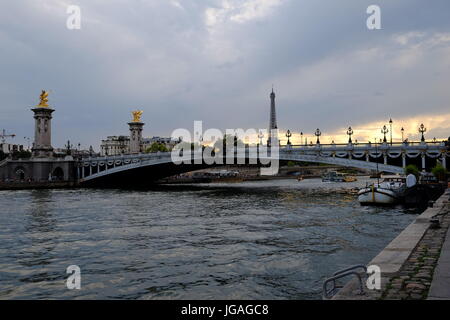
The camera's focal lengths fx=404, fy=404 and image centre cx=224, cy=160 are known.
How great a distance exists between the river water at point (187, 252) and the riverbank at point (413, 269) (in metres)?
1.59

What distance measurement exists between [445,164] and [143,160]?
124 ft

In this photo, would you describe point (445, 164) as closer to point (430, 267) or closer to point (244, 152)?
point (244, 152)

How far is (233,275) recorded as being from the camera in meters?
10.5

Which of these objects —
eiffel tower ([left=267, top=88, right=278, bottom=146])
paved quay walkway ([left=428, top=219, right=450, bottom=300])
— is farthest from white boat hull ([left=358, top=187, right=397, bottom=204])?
eiffel tower ([left=267, top=88, right=278, bottom=146])

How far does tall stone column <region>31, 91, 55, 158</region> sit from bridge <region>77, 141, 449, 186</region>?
6197 millimetres

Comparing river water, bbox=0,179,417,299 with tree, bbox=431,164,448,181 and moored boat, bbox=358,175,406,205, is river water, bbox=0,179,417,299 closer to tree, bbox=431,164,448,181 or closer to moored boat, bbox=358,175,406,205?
moored boat, bbox=358,175,406,205

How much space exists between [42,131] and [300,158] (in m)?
45.0

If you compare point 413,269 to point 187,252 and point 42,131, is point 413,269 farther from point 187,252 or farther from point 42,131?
point 42,131

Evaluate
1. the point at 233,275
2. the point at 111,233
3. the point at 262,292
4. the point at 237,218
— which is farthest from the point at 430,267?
Result: the point at 237,218

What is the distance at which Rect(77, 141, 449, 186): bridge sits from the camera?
35.9 meters

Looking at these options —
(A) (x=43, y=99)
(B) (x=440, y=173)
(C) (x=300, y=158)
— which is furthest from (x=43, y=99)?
(B) (x=440, y=173)

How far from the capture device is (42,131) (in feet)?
217

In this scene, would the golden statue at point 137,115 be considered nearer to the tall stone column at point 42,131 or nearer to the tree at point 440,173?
the tall stone column at point 42,131
